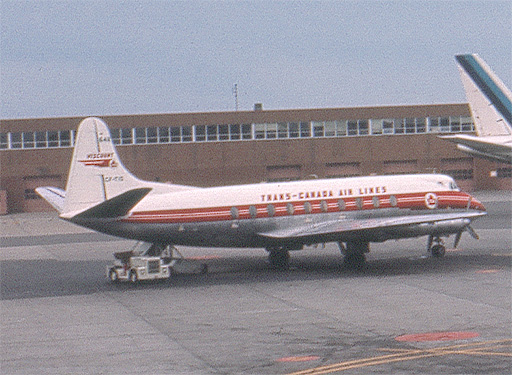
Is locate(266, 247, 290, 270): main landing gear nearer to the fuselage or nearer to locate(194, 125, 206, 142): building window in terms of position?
the fuselage

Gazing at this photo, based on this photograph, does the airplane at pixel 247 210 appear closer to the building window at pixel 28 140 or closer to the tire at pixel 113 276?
the tire at pixel 113 276

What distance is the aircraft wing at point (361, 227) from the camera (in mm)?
36188

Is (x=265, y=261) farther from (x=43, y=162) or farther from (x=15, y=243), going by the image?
(x=43, y=162)

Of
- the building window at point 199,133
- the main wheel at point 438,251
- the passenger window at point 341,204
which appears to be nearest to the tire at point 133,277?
the passenger window at point 341,204

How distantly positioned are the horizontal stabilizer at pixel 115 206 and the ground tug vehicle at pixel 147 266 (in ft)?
7.07

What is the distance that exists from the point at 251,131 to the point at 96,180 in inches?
2618

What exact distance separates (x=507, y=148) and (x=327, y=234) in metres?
23.8

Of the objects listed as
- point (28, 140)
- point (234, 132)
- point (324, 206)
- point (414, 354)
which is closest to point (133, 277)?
point (324, 206)

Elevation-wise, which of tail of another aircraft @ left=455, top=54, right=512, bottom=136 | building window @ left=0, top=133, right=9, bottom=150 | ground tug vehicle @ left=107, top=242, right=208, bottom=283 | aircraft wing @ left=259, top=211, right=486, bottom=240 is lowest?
ground tug vehicle @ left=107, top=242, right=208, bottom=283

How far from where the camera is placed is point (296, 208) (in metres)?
37.8

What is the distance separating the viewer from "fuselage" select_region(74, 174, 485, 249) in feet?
118

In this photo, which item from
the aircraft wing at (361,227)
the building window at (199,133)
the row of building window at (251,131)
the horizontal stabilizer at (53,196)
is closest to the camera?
the aircraft wing at (361,227)

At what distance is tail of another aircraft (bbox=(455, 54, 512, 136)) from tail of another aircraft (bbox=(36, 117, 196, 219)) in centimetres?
2962

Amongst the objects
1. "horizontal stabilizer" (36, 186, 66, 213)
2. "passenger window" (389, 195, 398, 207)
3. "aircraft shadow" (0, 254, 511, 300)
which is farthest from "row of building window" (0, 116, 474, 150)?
"passenger window" (389, 195, 398, 207)
